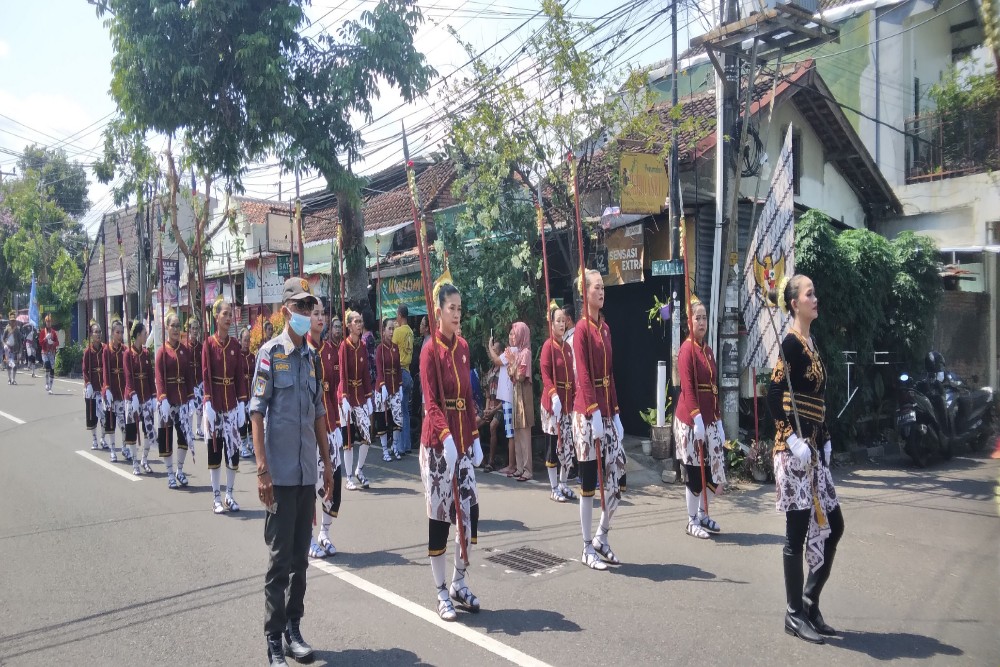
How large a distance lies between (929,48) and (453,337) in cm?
968

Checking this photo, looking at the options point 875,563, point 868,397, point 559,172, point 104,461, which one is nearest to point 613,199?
point 559,172

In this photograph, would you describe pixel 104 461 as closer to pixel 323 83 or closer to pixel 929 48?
pixel 323 83

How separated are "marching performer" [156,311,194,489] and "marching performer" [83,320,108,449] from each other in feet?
11.4

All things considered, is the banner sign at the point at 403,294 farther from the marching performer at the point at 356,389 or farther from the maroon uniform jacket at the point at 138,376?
the marching performer at the point at 356,389

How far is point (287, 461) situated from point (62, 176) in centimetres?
4099

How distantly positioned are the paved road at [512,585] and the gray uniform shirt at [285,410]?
111 centimetres

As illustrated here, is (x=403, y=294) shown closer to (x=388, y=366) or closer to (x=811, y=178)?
(x=388, y=366)

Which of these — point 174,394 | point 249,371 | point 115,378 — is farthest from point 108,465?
point 249,371

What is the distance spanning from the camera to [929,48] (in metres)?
10.8

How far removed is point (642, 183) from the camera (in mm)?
10375

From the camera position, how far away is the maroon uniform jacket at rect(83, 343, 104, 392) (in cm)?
1211

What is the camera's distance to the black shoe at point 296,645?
4230 mm

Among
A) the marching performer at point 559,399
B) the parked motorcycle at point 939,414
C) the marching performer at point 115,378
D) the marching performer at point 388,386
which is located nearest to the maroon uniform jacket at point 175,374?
the marching performer at point 115,378

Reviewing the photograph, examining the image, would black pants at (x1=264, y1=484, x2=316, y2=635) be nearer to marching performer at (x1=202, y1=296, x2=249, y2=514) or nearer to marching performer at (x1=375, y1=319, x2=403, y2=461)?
marching performer at (x1=202, y1=296, x2=249, y2=514)
